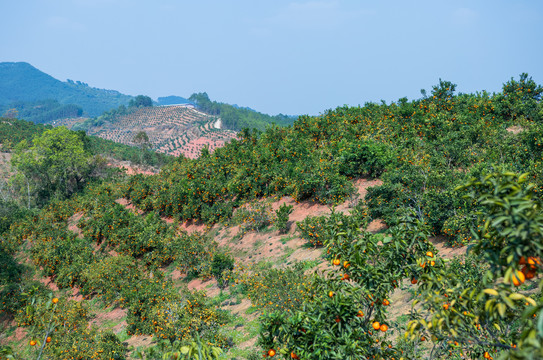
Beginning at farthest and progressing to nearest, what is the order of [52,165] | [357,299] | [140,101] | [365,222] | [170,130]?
[140,101]
[170,130]
[52,165]
[365,222]
[357,299]

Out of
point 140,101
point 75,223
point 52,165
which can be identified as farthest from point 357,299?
point 140,101

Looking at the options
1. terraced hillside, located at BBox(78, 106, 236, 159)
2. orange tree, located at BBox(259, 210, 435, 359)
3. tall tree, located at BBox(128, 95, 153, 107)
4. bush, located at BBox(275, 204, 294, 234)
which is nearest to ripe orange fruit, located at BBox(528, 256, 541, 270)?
orange tree, located at BBox(259, 210, 435, 359)

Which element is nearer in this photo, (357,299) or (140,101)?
(357,299)

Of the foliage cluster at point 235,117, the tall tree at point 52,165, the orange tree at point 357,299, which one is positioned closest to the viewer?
the orange tree at point 357,299

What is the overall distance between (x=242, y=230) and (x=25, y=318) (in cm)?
1114

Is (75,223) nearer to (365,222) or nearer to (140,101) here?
(365,222)

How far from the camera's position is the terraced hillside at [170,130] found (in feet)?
Answer: 285

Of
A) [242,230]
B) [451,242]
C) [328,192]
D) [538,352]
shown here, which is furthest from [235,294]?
[538,352]

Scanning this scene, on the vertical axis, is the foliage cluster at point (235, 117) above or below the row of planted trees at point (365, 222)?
above

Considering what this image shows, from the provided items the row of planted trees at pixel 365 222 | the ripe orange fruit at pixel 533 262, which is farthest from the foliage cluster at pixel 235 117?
the ripe orange fruit at pixel 533 262

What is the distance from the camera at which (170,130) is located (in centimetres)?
10538

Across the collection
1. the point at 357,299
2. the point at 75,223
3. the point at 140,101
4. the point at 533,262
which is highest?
the point at 140,101

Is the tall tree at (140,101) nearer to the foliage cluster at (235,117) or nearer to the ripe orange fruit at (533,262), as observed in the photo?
the foliage cluster at (235,117)

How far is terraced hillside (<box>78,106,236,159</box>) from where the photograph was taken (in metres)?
86.9
